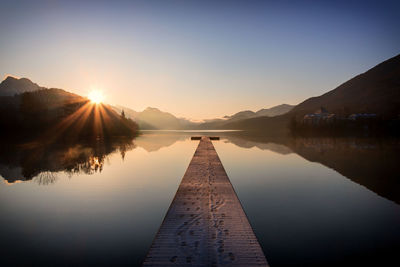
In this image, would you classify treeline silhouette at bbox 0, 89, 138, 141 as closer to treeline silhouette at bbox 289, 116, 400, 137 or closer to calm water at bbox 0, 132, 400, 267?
calm water at bbox 0, 132, 400, 267

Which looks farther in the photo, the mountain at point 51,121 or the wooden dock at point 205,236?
the mountain at point 51,121

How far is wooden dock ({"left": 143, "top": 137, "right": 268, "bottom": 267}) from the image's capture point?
417 cm

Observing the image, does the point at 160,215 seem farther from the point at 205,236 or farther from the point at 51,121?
the point at 51,121

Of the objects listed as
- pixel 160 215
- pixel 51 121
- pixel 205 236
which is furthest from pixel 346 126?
pixel 51 121

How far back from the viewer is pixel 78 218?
Answer: 299 inches

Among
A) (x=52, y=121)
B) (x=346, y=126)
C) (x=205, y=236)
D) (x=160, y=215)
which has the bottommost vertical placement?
(x=160, y=215)

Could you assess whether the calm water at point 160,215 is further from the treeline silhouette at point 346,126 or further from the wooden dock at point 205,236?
the treeline silhouette at point 346,126

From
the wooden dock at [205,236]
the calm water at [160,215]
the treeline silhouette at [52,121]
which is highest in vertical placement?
the treeline silhouette at [52,121]

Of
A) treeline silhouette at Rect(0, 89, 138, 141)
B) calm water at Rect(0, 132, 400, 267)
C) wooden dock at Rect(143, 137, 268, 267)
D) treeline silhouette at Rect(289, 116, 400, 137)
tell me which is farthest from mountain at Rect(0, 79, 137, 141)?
treeline silhouette at Rect(289, 116, 400, 137)

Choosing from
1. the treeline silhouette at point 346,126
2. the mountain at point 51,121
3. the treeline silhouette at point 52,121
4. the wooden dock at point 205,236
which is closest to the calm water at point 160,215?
the wooden dock at point 205,236

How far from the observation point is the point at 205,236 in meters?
5.07

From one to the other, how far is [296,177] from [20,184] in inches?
621

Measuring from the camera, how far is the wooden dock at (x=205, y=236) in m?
4.17

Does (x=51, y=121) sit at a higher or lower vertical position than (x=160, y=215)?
higher
